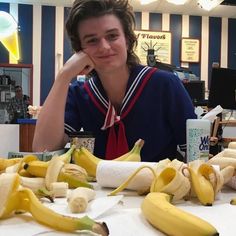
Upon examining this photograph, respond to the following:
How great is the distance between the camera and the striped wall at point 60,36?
537cm

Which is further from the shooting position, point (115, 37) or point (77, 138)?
point (115, 37)

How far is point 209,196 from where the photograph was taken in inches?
28.6

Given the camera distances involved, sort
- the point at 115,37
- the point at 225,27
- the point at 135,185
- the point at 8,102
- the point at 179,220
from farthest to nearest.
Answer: the point at 225,27
the point at 8,102
the point at 115,37
the point at 135,185
the point at 179,220

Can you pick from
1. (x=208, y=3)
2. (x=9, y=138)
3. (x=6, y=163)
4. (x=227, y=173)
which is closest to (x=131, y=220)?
(x=227, y=173)

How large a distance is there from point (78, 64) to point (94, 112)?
223mm

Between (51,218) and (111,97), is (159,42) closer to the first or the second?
(111,97)

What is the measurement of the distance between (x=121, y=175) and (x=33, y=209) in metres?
0.30

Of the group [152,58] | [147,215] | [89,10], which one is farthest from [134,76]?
[152,58]

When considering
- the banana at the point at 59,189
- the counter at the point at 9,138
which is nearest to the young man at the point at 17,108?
the counter at the point at 9,138

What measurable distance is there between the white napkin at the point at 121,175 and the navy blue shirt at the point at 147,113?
2.15ft

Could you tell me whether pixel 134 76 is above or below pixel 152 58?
below

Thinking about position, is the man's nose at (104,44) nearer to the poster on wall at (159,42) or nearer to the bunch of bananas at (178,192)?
the bunch of bananas at (178,192)

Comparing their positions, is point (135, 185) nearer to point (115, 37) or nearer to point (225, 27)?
point (115, 37)

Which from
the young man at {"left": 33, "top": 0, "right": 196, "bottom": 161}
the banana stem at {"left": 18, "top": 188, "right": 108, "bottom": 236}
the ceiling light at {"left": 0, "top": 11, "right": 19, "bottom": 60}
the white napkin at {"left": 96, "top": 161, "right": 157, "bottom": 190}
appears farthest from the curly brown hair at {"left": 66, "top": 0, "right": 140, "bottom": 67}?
the ceiling light at {"left": 0, "top": 11, "right": 19, "bottom": 60}
